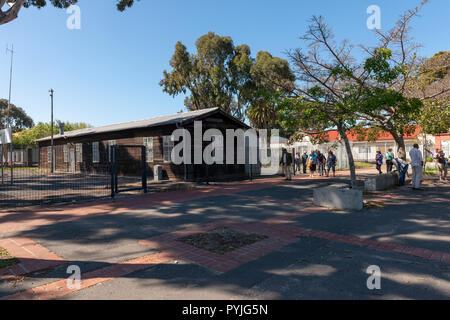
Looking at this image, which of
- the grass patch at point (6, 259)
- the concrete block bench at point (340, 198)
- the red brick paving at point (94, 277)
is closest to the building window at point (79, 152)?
the grass patch at point (6, 259)

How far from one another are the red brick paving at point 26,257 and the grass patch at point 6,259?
0.07 meters

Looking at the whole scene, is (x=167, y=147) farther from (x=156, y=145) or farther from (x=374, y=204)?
(x=374, y=204)

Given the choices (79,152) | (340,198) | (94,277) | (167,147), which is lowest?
(94,277)

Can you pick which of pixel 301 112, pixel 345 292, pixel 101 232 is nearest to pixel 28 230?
pixel 101 232

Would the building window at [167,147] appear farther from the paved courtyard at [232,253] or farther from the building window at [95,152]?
the paved courtyard at [232,253]

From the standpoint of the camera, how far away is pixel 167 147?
1727cm

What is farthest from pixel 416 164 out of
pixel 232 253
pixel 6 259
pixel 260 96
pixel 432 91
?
pixel 260 96

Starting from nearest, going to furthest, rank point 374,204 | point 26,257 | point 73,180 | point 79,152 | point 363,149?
point 26,257
point 374,204
point 73,180
point 79,152
point 363,149

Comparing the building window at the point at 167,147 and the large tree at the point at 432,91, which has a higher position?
the large tree at the point at 432,91

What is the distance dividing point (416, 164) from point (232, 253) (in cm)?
1000

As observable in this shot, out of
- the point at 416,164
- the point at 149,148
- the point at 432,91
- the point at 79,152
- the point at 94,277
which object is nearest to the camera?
the point at 94,277

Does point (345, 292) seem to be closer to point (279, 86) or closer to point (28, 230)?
point (28, 230)

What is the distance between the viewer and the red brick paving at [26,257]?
13.6ft
